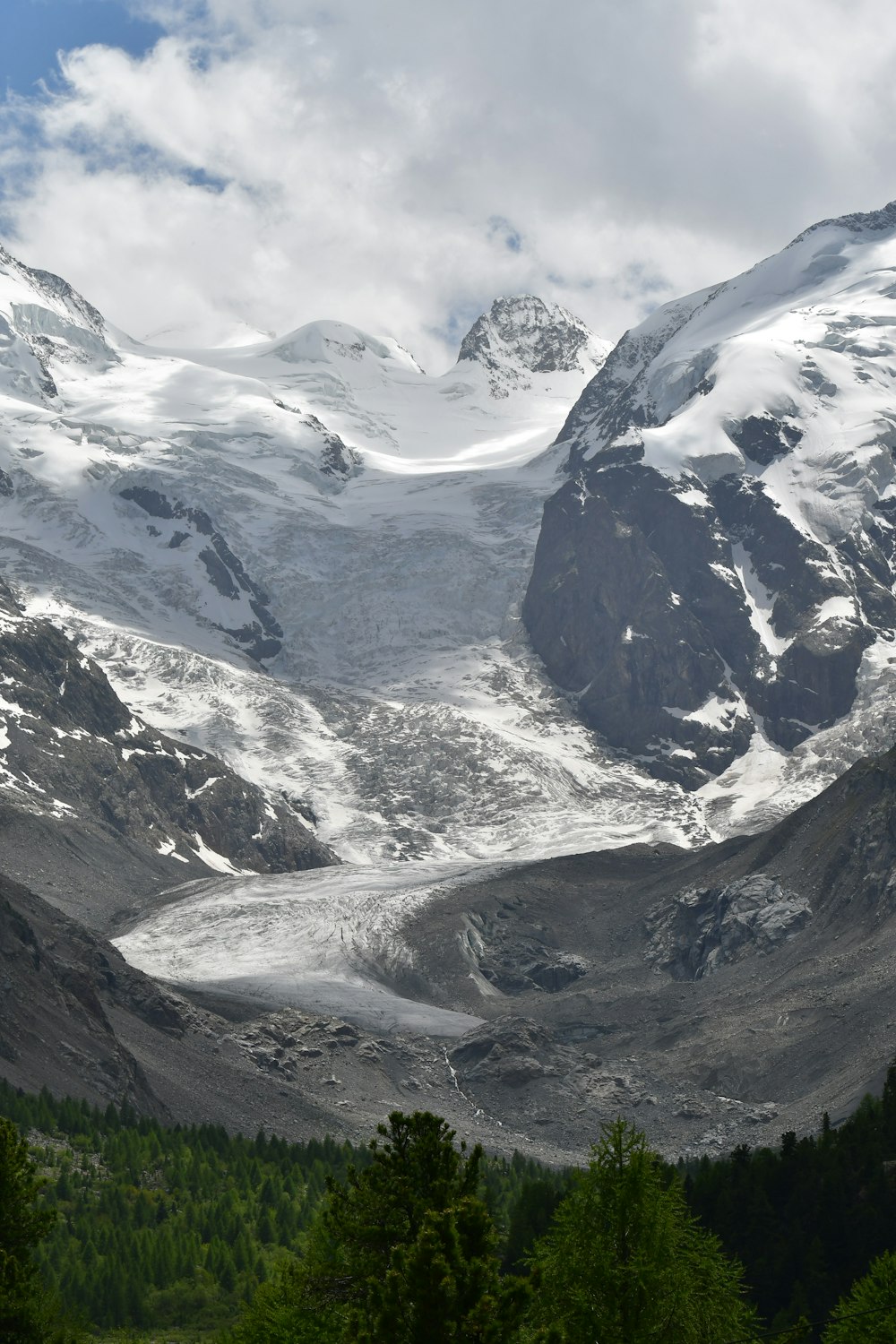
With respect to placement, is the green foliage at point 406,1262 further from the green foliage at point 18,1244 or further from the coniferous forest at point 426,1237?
the green foliage at point 18,1244

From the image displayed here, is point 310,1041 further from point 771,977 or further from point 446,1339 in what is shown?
point 446,1339

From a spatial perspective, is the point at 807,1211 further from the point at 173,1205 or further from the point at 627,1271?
the point at 627,1271

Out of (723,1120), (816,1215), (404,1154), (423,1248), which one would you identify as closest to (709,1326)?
(404,1154)

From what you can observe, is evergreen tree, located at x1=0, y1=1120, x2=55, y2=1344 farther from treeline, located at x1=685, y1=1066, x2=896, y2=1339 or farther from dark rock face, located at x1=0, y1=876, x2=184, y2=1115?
dark rock face, located at x1=0, y1=876, x2=184, y2=1115

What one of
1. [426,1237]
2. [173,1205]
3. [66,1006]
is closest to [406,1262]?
[426,1237]

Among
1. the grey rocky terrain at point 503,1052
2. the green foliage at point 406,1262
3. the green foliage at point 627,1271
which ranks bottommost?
the grey rocky terrain at point 503,1052

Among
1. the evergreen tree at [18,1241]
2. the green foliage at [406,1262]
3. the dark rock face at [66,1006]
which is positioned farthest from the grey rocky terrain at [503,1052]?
the green foliage at [406,1262]
